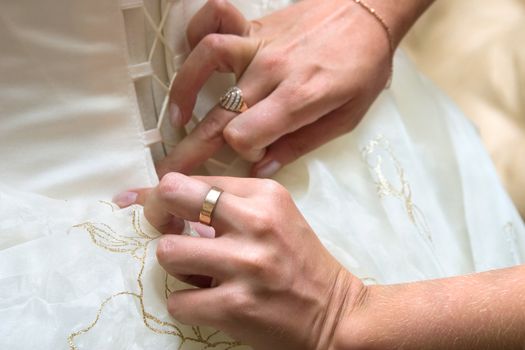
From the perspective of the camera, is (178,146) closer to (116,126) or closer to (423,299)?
(116,126)

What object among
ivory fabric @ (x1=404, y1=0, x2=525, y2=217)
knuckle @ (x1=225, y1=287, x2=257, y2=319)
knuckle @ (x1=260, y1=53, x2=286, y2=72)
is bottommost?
ivory fabric @ (x1=404, y1=0, x2=525, y2=217)

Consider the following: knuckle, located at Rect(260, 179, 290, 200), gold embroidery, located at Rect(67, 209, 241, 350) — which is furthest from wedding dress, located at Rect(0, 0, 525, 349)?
knuckle, located at Rect(260, 179, 290, 200)

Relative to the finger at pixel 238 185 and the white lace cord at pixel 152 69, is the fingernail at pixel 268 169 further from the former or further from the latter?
the finger at pixel 238 185

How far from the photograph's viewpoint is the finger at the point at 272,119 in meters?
0.63

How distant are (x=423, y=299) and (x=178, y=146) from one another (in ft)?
0.95

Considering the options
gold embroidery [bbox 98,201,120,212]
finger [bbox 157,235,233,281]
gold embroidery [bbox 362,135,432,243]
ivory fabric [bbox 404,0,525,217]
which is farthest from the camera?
ivory fabric [bbox 404,0,525,217]

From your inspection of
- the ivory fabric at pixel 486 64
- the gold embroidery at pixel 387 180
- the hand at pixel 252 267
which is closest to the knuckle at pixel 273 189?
the hand at pixel 252 267

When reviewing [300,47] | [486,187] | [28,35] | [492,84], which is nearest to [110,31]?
[28,35]

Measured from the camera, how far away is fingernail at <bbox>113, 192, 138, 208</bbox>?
23.7 inches

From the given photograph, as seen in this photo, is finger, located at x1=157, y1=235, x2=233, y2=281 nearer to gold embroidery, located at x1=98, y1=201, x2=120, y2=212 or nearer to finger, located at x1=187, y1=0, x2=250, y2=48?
gold embroidery, located at x1=98, y1=201, x2=120, y2=212

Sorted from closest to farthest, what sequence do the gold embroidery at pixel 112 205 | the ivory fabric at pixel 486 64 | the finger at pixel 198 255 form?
the finger at pixel 198 255 → the gold embroidery at pixel 112 205 → the ivory fabric at pixel 486 64

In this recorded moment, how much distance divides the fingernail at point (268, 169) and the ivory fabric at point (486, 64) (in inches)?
15.4

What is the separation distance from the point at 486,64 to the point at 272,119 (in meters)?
0.48

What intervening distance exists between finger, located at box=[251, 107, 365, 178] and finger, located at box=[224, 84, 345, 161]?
0.6 inches
